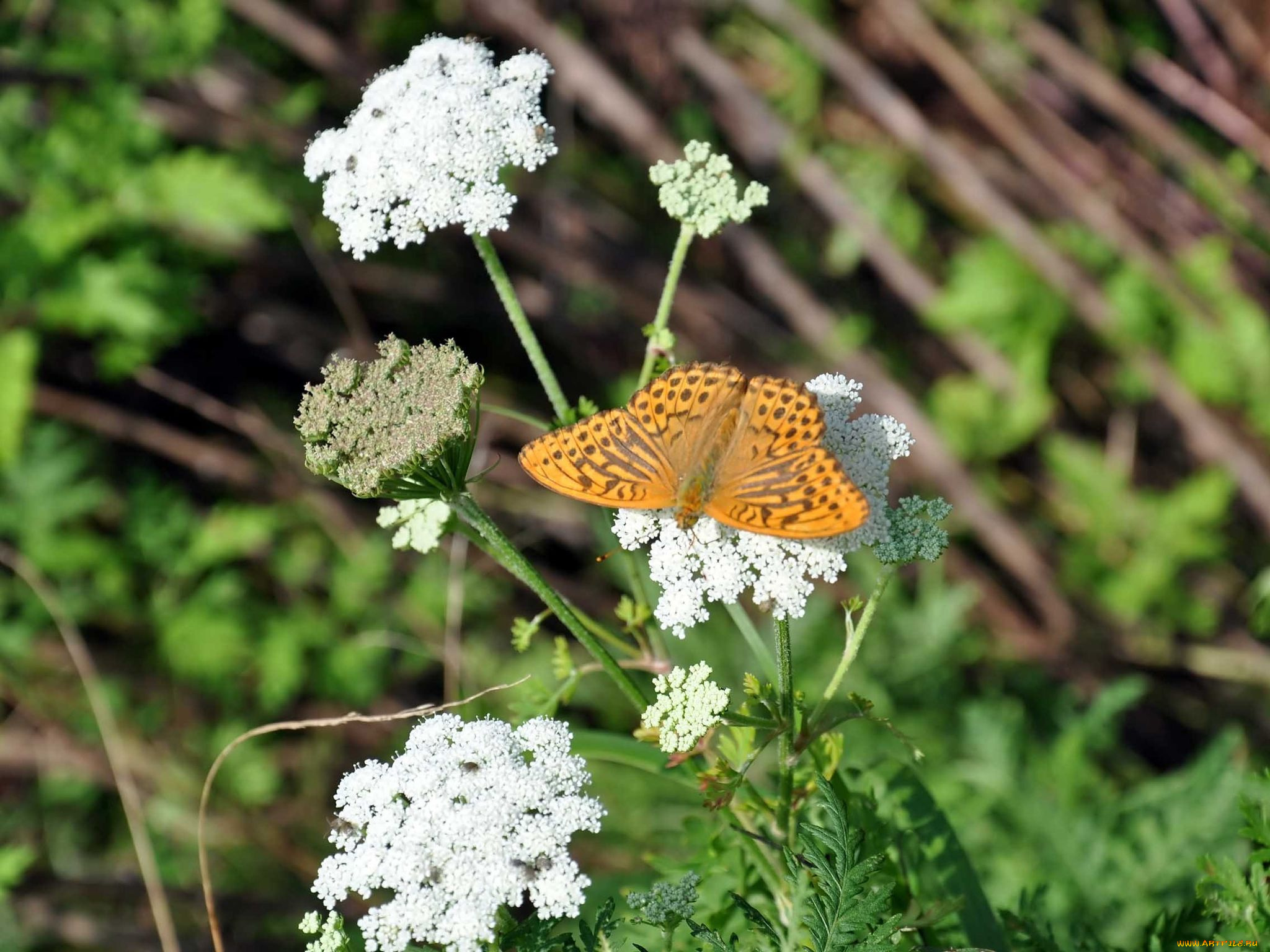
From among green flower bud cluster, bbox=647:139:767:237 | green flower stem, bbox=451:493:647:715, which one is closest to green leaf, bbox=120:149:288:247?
green flower bud cluster, bbox=647:139:767:237

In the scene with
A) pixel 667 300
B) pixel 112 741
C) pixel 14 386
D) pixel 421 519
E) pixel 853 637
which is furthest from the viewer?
pixel 14 386

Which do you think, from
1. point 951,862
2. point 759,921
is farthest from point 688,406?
point 951,862

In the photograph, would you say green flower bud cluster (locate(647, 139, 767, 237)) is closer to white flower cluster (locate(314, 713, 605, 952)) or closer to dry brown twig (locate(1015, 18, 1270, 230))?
white flower cluster (locate(314, 713, 605, 952))

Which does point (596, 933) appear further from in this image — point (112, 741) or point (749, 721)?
point (112, 741)

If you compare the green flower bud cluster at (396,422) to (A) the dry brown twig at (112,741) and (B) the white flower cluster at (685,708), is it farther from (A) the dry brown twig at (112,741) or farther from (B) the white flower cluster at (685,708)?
(A) the dry brown twig at (112,741)

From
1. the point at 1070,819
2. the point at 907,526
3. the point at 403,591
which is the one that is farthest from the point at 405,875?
the point at 403,591

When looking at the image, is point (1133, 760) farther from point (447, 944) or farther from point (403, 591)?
point (447, 944)

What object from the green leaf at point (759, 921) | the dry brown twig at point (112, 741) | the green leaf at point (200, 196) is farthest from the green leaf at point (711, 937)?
the green leaf at point (200, 196)
